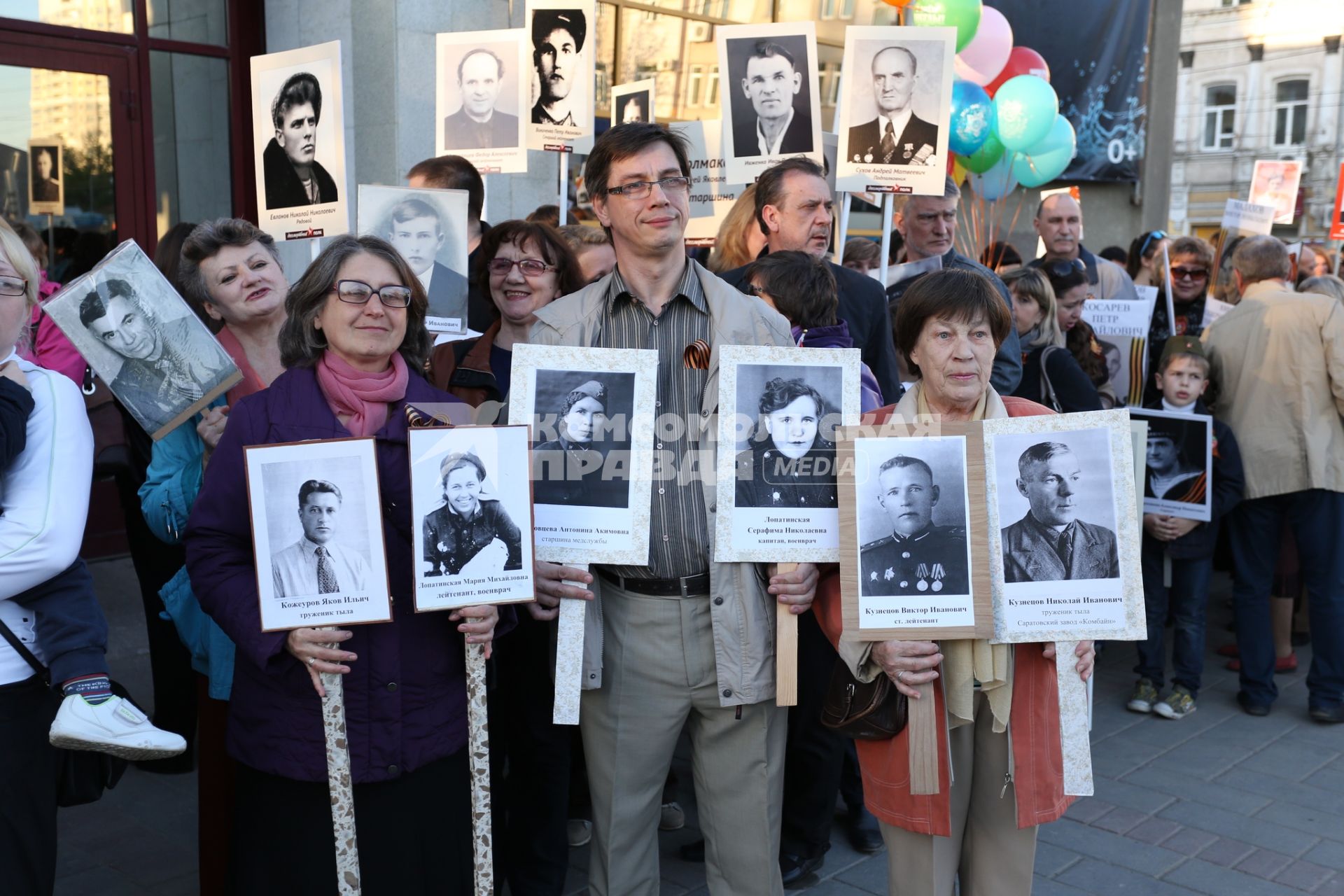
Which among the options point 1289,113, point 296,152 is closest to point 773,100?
point 296,152

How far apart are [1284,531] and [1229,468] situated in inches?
37.9

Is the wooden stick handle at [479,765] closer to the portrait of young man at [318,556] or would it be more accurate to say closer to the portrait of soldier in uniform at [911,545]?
the portrait of young man at [318,556]

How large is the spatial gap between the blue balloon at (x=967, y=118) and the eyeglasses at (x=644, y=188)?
19.5 feet

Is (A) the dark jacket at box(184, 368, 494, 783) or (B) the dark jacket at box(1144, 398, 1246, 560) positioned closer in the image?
(A) the dark jacket at box(184, 368, 494, 783)

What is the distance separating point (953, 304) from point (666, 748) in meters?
1.36

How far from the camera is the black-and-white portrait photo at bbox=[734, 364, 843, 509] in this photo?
286 cm

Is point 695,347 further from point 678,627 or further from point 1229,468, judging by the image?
point 1229,468

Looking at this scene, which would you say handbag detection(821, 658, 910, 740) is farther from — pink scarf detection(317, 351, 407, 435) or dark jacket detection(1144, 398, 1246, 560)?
dark jacket detection(1144, 398, 1246, 560)

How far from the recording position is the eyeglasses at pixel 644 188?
116 inches

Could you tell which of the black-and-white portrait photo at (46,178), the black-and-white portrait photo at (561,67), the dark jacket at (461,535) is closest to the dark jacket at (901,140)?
the black-and-white portrait photo at (561,67)

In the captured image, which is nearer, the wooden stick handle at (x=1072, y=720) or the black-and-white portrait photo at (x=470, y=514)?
the black-and-white portrait photo at (x=470, y=514)

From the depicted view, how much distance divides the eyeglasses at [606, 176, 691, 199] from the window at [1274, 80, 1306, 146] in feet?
124

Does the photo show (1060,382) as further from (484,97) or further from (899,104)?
(484,97)

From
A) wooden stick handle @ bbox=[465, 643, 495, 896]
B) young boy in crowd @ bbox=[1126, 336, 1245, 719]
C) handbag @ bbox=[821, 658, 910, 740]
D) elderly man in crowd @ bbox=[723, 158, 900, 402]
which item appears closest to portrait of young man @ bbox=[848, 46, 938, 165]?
elderly man in crowd @ bbox=[723, 158, 900, 402]
